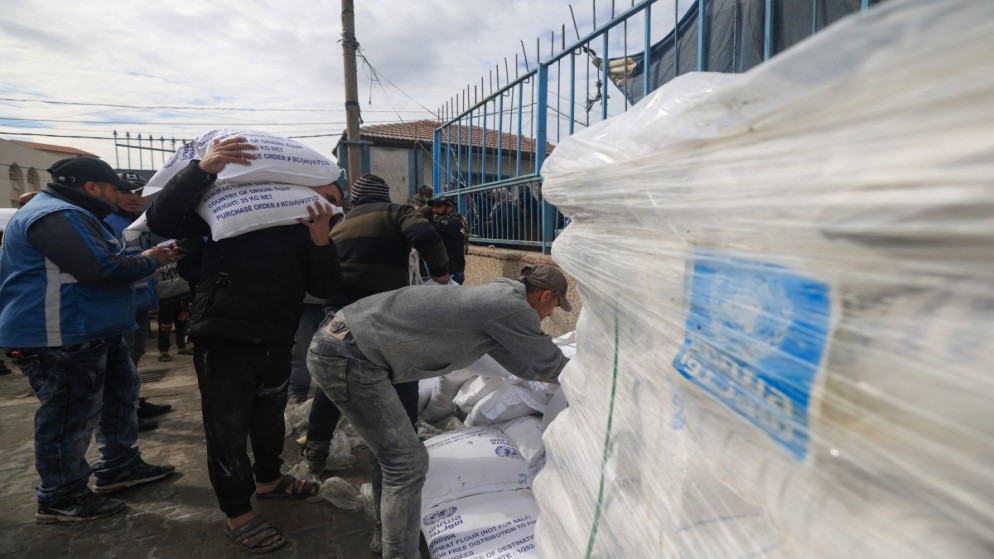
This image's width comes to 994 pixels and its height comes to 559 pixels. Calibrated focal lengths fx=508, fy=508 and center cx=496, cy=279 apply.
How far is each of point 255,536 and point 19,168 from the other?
30.0 metres

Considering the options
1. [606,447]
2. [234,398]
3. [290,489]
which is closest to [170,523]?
[290,489]

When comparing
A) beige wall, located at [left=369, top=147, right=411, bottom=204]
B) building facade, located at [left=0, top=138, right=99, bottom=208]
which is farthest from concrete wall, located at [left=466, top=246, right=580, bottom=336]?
building facade, located at [left=0, top=138, right=99, bottom=208]

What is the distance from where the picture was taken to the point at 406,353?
164 cm

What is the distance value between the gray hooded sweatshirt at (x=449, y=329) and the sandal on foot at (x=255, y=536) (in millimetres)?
1009

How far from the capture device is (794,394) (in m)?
0.54

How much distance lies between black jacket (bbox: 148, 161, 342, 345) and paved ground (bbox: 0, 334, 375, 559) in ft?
2.88

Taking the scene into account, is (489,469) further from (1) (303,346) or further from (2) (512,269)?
(2) (512,269)

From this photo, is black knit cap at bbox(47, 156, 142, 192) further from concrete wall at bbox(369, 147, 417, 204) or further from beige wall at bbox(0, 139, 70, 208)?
beige wall at bbox(0, 139, 70, 208)

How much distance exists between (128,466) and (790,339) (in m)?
3.11

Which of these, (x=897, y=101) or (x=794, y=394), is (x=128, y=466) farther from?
(x=897, y=101)

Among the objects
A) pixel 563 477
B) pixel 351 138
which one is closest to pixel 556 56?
pixel 563 477

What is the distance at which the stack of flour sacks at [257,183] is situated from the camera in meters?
1.78

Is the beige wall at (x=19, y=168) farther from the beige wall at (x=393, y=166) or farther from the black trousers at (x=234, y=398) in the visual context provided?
the black trousers at (x=234, y=398)

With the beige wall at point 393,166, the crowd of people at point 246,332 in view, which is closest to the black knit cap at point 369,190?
the crowd of people at point 246,332
